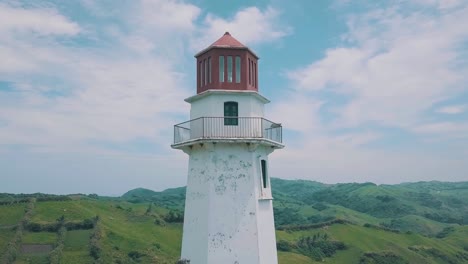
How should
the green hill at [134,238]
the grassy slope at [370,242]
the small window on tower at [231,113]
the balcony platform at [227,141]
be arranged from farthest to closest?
the grassy slope at [370,242] < the green hill at [134,238] < the small window on tower at [231,113] < the balcony platform at [227,141]

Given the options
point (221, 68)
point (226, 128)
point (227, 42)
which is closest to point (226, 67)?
point (221, 68)

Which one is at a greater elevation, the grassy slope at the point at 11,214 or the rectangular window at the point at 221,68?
the rectangular window at the point at 221,68

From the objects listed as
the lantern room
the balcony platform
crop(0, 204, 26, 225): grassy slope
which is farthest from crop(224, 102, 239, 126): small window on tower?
crop(0, 204, 26, 225): grassy slope

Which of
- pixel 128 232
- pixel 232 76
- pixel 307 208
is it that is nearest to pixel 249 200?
pixel 232 76

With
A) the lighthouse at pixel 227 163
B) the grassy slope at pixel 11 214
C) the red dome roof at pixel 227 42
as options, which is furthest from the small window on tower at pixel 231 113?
the grassy slope at pixel 11 214

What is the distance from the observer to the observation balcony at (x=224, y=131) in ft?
50.7

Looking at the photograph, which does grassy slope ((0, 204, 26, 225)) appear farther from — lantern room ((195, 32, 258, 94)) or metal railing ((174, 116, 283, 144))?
lantern room ((195, 32, 258, 94))

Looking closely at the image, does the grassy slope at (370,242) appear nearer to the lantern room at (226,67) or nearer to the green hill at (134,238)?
the green hill at (134,238)

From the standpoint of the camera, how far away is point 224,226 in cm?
1523

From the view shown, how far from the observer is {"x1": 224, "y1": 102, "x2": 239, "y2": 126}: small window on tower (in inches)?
625

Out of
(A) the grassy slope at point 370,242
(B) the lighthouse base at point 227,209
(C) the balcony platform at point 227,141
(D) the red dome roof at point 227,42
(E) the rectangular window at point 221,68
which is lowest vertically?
(A) the grassy slope at point 370,242

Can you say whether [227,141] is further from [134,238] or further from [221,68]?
[134,238]

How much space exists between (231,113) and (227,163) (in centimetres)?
A: 175

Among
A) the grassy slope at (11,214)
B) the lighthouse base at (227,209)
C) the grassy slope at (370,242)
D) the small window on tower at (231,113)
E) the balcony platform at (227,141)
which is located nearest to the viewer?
the lighthouse base at (227,209)
